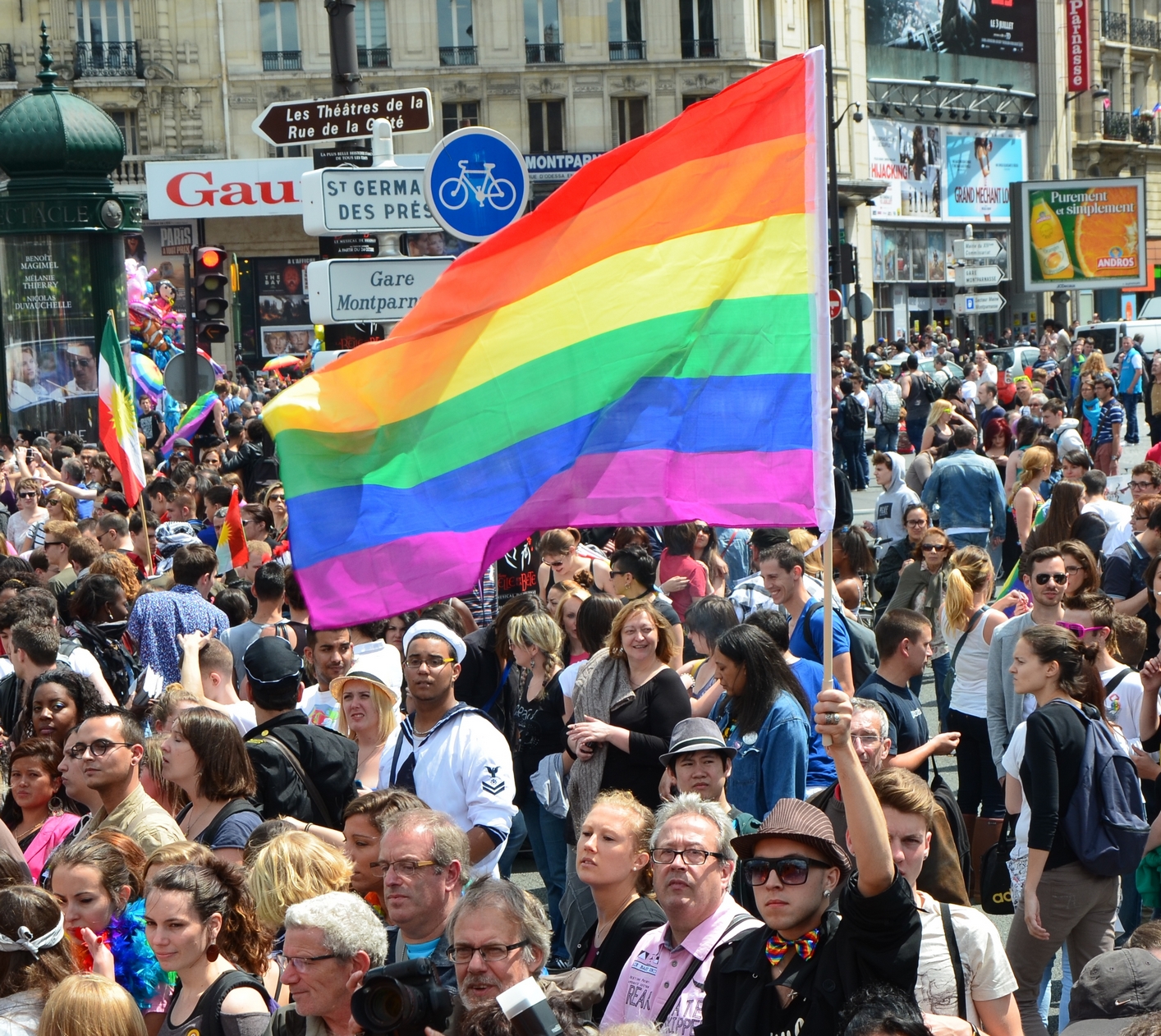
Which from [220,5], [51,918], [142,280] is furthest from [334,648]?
[220,5]

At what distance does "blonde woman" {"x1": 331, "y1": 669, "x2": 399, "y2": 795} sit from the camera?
6547 mm

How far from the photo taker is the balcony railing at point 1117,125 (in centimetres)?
6775

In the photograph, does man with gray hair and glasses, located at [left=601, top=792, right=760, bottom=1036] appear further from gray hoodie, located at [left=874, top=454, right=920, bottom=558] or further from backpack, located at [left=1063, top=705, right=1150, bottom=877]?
gray hoodie, located at [left=874, top=454, right=920, bottom=558]

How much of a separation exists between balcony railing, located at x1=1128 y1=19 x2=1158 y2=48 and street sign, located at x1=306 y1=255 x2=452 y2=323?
67.4 metres

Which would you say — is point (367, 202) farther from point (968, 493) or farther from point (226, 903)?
point (968, 493)

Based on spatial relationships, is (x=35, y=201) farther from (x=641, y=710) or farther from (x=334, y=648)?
(x=641, y=710)

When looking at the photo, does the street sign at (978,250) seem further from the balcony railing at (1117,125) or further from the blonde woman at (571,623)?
the blonde woman at (571,623)

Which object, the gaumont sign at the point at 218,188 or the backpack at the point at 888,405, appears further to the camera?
the gaumont sign at the point at 218,188

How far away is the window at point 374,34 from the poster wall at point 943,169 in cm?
1673

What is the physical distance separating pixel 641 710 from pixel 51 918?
258 centimetres

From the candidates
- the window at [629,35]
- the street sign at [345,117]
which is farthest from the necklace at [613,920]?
the window at [629,35]

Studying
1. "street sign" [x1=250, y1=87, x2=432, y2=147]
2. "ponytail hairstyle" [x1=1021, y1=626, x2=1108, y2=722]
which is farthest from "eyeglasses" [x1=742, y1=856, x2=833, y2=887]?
"street sign" [x1=250, y1=87, x2=432, y2=147]

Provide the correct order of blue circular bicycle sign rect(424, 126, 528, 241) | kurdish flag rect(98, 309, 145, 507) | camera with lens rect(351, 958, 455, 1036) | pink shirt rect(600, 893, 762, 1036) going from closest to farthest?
camera with lens rect(351, 958, 455, 1036)
pink shirt rect(600, 893, 762, 1036)
blue circular bicycle sign rect(424, 126, 528, 241)
kurdish flag rect(98, 309, 145, 507)

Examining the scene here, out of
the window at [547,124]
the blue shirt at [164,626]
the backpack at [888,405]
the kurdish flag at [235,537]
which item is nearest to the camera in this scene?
the blue shirt at [164,626]
